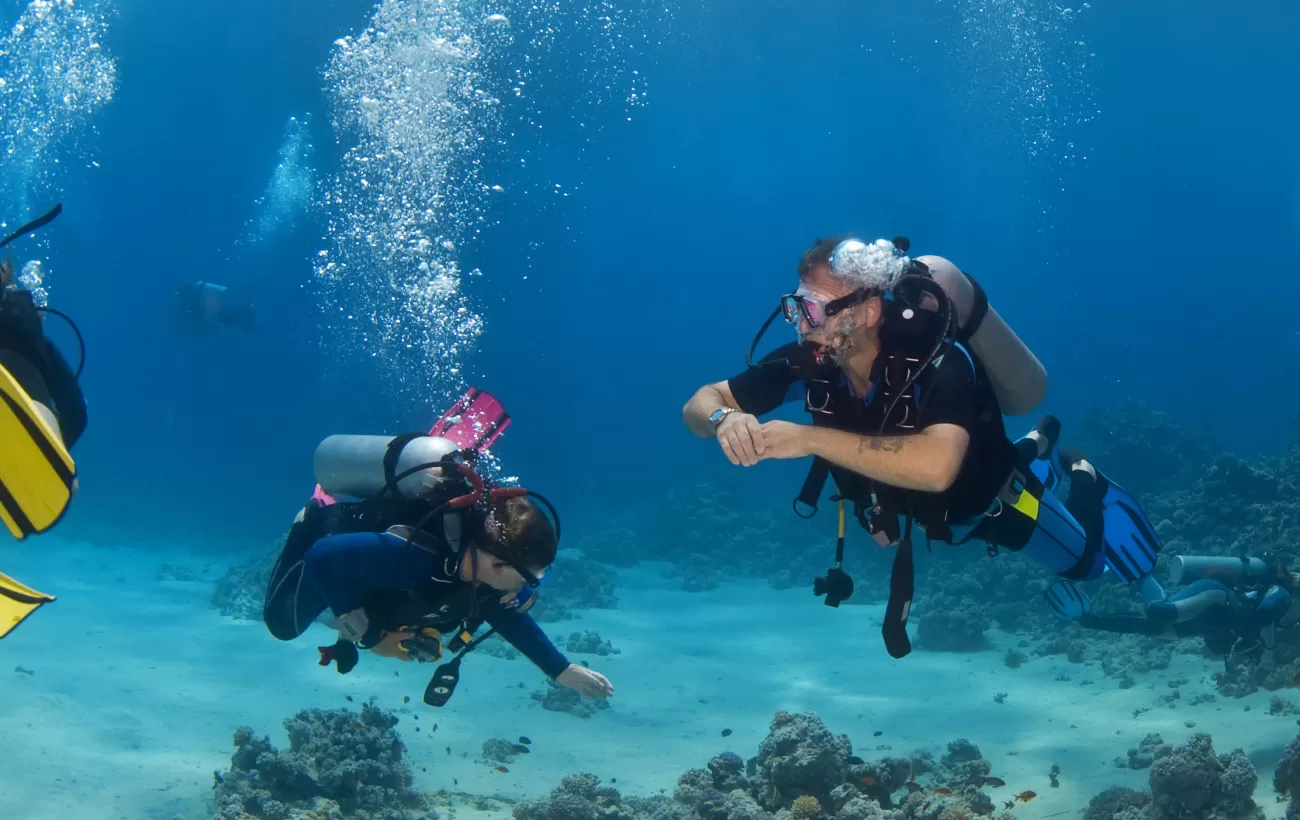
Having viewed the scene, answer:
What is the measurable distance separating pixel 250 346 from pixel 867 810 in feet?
191

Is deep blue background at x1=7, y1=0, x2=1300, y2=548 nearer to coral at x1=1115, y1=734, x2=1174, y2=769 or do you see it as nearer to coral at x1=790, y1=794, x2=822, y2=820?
coral at x1=1115, y1=734, x2=1174, y2=769

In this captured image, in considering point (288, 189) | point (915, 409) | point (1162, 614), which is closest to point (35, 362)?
point (915, 409)

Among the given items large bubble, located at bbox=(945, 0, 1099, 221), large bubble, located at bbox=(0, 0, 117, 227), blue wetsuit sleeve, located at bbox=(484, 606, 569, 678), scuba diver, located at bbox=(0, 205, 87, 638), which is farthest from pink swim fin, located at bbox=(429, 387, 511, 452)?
large bubble, located at bbox=(945, 0, 1099, 221)

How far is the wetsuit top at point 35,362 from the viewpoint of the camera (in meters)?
2.66

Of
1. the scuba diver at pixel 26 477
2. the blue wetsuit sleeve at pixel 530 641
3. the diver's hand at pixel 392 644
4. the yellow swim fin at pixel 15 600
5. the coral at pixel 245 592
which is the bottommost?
the yellow swim fin at pixel 15 600

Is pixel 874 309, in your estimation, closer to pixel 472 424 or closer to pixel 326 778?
pixel 472 424

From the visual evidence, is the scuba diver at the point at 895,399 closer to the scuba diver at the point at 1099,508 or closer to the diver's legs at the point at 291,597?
the scuba diver at the point at 1099,508

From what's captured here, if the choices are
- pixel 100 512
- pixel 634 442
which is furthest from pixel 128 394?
pixel 634 442

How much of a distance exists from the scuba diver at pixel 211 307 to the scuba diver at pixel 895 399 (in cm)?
2712

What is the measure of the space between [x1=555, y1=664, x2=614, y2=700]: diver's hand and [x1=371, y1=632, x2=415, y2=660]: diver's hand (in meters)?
1.00

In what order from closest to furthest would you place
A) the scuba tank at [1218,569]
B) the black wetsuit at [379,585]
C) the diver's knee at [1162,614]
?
the black wetsuit at [379,585]
the diver's knee at [1162,614]
the scuba tank at [1218,569]

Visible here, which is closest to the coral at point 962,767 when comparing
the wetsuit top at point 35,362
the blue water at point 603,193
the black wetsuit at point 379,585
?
the black wetsuit at point 379,585

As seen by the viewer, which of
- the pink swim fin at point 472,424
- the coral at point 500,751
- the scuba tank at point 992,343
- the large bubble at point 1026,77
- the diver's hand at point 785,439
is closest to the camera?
the diver's hand at point 785,439

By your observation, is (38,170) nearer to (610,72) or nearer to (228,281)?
(228,281)
